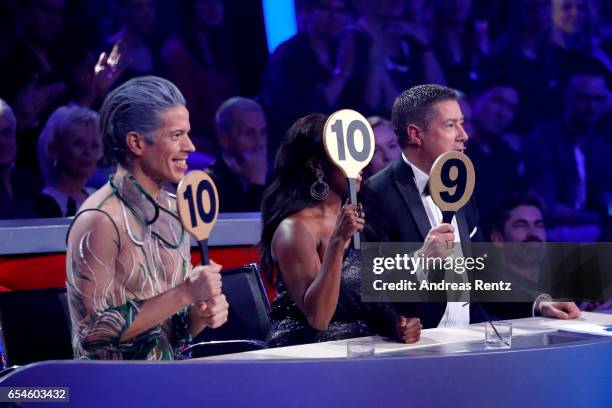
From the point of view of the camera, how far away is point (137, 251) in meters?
1.72

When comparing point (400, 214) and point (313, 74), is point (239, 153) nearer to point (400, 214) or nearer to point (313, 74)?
point (313, 74)

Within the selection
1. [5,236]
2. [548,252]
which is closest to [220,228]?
[5,236]

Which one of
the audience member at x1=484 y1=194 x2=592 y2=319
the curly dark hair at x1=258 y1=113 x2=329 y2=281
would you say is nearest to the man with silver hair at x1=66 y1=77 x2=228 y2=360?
the curly dark hair at x1=258 y1=113 x2=329 y2=281

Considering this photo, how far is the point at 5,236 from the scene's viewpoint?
3.28 meters

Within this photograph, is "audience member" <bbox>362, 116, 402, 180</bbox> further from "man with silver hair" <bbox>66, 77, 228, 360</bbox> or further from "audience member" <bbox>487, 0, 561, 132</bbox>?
"man with silver hair" <bbox>66, 77, 228, 360</bbox>

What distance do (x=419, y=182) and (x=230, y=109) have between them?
2094mm

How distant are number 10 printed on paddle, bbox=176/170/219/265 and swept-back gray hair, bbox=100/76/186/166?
210 mm

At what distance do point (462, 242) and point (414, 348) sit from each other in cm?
33

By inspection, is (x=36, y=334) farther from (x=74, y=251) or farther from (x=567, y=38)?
(x=567, y=38)

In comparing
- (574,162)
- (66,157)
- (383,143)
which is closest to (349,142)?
(383,143)

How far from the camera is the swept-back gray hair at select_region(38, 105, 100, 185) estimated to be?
11.7ft

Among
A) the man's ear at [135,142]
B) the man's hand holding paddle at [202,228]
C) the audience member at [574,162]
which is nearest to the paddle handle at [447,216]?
the man's hand holding paddle at [202,228]

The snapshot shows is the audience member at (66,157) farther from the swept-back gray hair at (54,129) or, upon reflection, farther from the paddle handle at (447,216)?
the paddle handle at (447,216)

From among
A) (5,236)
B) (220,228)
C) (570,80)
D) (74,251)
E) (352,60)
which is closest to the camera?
(74,251)
